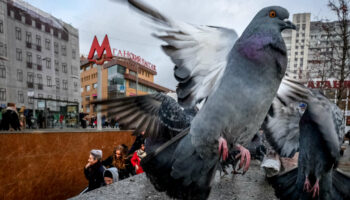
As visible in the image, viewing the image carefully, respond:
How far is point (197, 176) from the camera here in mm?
1636

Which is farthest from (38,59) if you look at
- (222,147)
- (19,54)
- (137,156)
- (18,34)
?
(222,147)

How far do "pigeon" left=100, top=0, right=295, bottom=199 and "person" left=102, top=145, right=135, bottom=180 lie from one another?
3598 millimetres

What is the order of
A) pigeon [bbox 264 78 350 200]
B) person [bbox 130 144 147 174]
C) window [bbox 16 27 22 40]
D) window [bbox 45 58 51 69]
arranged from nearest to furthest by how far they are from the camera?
pigeon [bbox 264 78 350 200] → person [bbox 130 144 147 174] → window [bbox 16 27 22 40] → window [bbox 45 58 51 69]

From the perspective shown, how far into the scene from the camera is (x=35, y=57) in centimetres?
1964

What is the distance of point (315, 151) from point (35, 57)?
22.7 m

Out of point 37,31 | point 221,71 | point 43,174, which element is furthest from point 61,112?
point 221,71

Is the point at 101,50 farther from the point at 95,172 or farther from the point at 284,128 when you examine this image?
the point at 284,128

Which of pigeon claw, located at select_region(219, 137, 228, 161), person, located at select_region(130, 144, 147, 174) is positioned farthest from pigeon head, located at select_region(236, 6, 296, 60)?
person, located at select_region(130, 144, 147, 174)

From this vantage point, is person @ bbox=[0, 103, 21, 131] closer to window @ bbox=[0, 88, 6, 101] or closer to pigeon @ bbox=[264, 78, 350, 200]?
pigeon @ bbox=[264, 78, 350, 200]

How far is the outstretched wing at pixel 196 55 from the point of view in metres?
1.80

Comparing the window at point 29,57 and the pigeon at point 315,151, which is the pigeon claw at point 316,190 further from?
the window at point 29,57

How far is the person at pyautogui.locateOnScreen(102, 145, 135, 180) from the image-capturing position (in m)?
5.21

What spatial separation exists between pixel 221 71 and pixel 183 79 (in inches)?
12.8

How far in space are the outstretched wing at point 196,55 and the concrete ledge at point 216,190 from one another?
5.79ft
